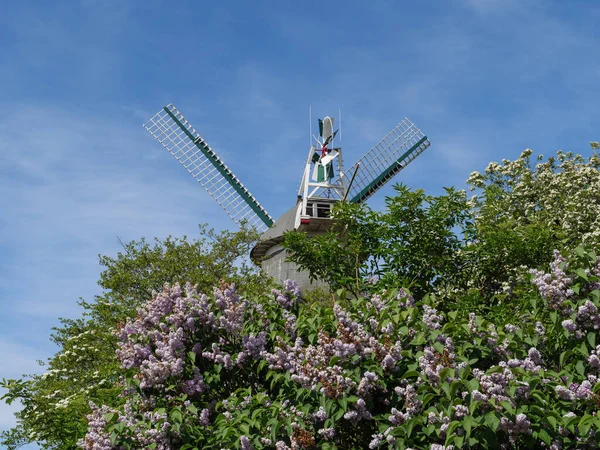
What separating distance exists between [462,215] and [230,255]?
16567 millimetres

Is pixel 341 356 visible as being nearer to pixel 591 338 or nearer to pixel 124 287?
pixel 591 338

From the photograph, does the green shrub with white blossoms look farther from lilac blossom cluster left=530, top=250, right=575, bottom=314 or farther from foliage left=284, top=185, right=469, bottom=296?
foliage left=284, top=185, right=469, bottom=296

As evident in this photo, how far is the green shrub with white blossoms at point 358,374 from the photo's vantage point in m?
7.27

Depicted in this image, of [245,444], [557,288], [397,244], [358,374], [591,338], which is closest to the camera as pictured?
[358,374]

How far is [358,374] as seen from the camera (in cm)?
782

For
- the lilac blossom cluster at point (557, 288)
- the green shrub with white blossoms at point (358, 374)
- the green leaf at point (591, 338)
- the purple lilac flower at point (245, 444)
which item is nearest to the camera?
the green shrub with white blossoms at point (358, 374)

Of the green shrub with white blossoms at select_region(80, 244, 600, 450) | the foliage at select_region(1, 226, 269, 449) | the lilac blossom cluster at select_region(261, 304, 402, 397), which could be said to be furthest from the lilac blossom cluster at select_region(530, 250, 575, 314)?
the foliage at select_region(1, 226, 269, 449)

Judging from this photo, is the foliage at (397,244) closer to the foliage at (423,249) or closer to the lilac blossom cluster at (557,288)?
the foliage at (423,249)

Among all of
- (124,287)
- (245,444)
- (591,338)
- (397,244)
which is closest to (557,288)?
(591,338)

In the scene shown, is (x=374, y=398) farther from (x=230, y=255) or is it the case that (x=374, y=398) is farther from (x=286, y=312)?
(x=230, y=255)

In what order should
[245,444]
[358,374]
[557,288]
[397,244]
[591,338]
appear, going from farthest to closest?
[397,244], [557,288], [591,338], [245,444], [358,374]

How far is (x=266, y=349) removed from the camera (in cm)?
980

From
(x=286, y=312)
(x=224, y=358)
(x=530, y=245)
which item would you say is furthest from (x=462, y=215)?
(x=224, y=358)

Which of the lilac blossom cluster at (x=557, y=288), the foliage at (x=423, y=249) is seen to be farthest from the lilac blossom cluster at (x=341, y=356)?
the foliage at (x=423, y=249)
